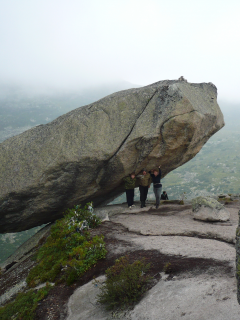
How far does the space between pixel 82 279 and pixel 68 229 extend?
4829 mm

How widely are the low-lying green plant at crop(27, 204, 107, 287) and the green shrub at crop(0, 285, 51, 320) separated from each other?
1.12 metres

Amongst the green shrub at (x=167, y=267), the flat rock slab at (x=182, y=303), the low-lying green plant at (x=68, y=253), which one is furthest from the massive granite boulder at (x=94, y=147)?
the flat rock slab at (x=182, y=303)

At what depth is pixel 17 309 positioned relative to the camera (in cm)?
930

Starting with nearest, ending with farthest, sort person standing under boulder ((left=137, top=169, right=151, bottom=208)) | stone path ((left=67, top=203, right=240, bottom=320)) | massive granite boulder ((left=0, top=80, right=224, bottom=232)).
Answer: stone path ((left=67, top=203, right=240, bottom=320)) → massive granite boulder ((left=0, top=80, right=224, bottom=232)) → person standing under boulder ((left=137, top=169, right=151, bottom=208))

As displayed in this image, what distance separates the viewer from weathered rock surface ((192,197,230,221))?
16125mm

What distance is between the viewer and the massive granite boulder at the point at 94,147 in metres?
19.1

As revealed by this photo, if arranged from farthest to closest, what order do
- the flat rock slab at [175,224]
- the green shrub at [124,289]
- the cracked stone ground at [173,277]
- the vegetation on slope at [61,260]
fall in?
the flat rock slab at [175,224] → the vegetation on slope at [61,260] → the green shrub at [124,289] → the cracked stone ground at [173,277]

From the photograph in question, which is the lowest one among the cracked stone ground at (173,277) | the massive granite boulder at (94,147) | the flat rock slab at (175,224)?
the flat rock slab at (175,224)

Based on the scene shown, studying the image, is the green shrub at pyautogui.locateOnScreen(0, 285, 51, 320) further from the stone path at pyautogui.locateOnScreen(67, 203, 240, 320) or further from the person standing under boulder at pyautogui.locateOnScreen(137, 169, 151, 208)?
the person standing under boulder at pyautogui.locateOnScreen(137, 169, 151, 208)

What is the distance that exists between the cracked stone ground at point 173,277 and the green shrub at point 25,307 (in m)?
0.30

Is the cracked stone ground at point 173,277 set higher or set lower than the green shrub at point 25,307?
higher

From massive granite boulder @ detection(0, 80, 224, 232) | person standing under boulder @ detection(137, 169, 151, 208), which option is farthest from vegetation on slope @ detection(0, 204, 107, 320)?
person standing under boulder @ detection(137, 169, 151, 208)

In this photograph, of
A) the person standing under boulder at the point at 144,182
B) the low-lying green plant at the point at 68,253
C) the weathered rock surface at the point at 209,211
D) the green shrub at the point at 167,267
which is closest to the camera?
the green shrub at the point at 167,267

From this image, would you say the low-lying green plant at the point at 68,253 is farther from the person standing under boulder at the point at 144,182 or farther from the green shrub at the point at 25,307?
the person standing under boulder at the point at 144,182
